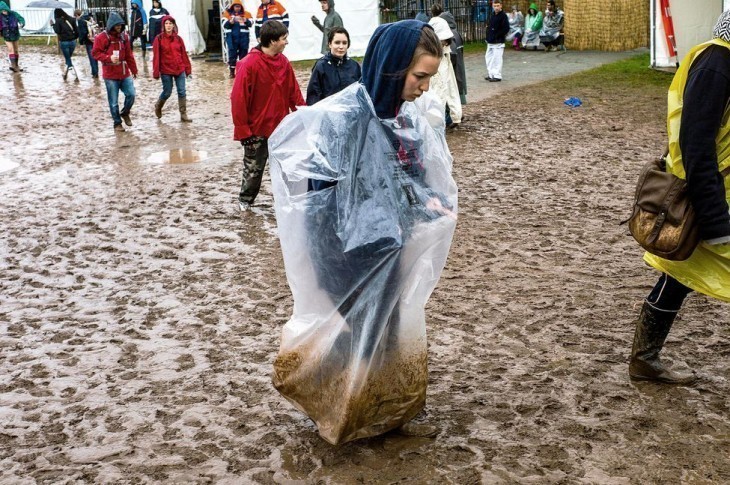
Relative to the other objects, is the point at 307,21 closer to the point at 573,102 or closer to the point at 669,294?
the point at 573,102

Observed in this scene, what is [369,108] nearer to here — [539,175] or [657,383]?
[657,383]

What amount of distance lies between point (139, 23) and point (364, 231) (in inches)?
853

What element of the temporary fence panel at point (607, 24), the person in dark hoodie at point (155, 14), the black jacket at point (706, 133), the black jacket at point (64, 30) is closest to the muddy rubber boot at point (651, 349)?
the black jacket at point (706, 133)

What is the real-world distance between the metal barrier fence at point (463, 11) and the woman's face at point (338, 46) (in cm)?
1696

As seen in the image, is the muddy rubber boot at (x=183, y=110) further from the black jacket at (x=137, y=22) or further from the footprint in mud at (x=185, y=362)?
the black jacket at (x=137, y=22)

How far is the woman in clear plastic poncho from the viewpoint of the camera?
3.37m

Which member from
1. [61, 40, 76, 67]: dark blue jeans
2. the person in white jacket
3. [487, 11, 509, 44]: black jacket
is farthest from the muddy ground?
[61, 40, 76, 67]: dark blue jeans

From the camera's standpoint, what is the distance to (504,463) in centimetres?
359

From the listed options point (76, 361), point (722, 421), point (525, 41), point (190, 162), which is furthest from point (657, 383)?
point (525, 41)

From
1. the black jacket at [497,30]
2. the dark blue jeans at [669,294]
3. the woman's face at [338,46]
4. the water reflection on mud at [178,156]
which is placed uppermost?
the woman's face at [338,46]

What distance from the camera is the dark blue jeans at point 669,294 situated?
397 cm

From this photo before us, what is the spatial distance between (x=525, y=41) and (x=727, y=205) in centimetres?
2041

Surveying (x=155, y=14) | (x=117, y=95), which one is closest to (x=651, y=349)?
(x=117, y=95)

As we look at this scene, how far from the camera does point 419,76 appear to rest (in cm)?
344
